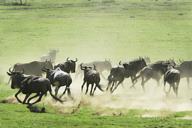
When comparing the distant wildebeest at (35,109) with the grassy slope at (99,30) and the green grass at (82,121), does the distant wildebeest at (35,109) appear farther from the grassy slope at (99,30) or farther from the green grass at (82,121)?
the grassy slope at (99,30)

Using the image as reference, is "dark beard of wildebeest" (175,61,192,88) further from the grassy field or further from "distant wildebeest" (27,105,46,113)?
"distant wildebeest" (27,105,46,113)

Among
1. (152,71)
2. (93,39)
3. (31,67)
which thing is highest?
(93,39)

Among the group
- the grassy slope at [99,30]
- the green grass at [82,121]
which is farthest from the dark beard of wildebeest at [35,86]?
A: the grassy slope at [99,30]

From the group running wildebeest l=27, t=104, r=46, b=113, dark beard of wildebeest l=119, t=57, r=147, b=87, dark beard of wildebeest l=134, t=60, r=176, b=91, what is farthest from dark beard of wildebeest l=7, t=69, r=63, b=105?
dark beard of wildebeest l=119, t=57, r=147, b=87

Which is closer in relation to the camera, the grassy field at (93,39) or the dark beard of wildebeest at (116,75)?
the grassy field at (93,39)

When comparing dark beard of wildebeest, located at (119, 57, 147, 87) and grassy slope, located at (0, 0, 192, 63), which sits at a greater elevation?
grassy slope, located at (0, 0, 192, 63)

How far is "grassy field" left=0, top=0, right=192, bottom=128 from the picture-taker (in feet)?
78.7

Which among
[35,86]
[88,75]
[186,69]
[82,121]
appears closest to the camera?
[82,121]

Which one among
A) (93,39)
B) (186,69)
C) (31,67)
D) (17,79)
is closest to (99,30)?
(93,39)

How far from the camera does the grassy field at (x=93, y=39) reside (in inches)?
945

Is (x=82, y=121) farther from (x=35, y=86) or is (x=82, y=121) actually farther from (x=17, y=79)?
(x=17, y=79)

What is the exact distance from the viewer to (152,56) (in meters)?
53.3

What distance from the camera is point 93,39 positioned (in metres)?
65.7

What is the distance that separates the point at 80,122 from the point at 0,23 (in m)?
62.2
